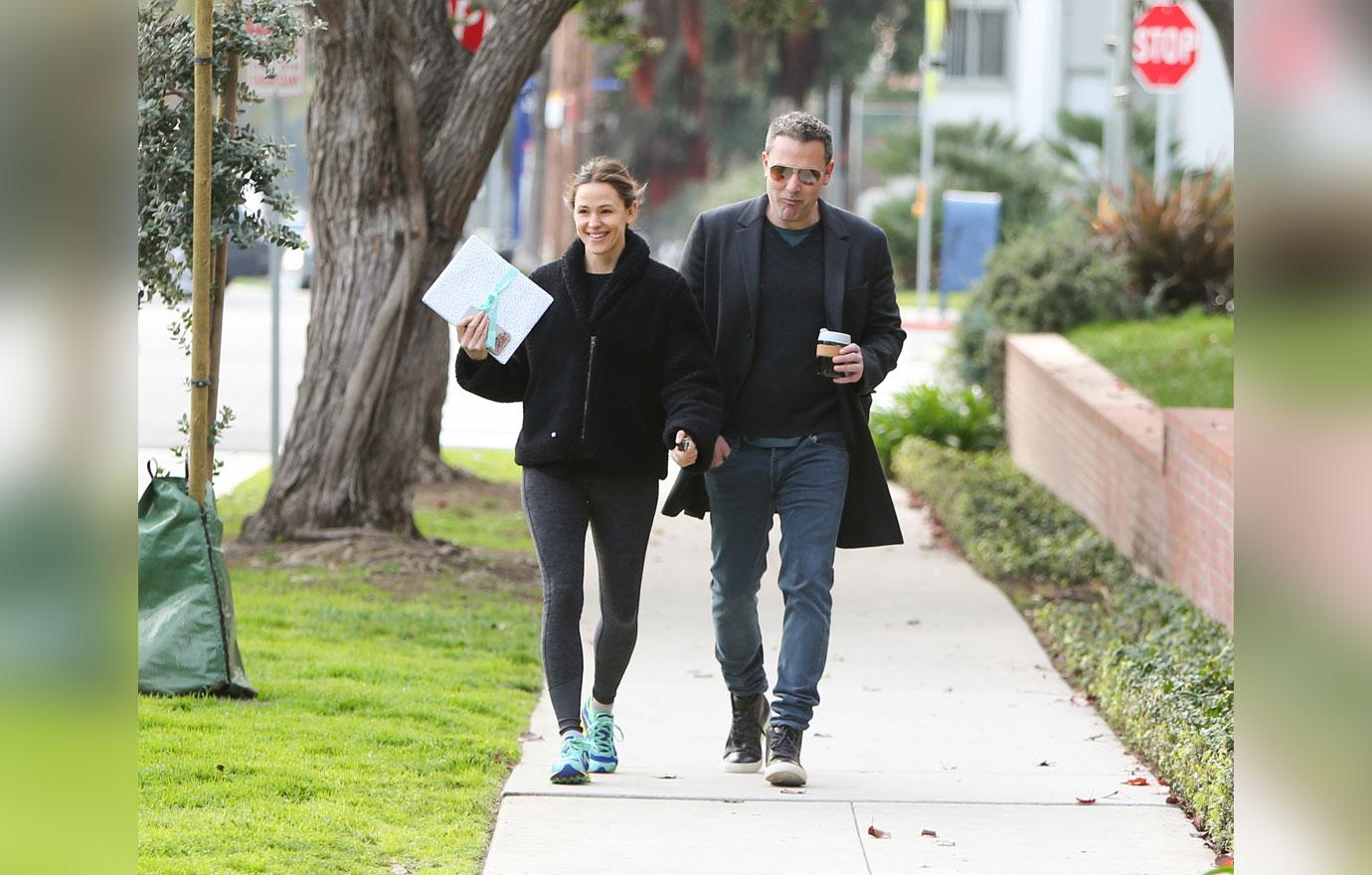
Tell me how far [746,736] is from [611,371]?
4.24 feet

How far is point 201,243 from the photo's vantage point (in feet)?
20.3

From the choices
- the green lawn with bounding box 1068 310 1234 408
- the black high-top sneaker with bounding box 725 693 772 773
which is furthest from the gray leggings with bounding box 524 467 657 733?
the green lawn with bounding box 1068 310 1234 408

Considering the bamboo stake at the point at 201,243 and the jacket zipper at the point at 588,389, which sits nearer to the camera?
the jacket zipper at the point at 588,389

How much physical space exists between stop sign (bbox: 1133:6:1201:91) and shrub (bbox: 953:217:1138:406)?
15.8 ft

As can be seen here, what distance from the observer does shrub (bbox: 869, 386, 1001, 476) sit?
15.1m

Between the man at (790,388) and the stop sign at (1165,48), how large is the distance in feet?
49.8

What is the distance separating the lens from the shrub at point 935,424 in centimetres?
1511

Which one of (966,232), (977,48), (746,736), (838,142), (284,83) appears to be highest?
(977,48)

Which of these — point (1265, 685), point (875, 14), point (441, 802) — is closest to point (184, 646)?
point (441, 802)

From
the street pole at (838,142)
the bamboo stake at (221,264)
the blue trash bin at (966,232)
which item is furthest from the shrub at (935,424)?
the street pole at (838,142)

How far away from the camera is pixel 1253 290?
9.96 ft

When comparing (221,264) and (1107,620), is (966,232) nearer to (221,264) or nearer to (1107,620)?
(1107,620)

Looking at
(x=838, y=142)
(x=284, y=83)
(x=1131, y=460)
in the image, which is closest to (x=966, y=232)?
(x=838, y=142)

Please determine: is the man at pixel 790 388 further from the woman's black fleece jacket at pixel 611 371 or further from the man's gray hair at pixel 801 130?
the woman's black fleece jacket at pixel 611 371
